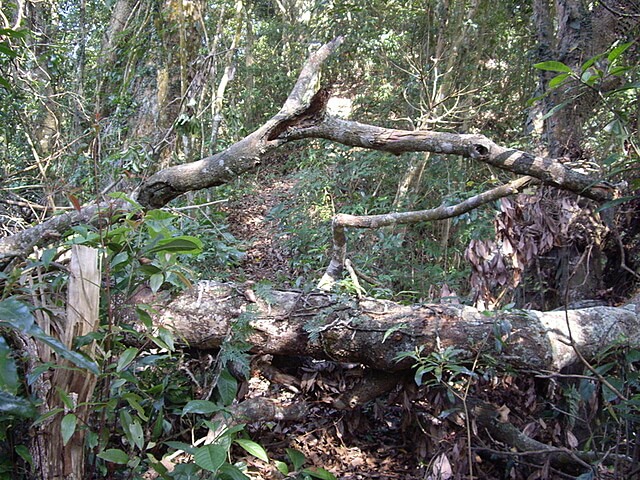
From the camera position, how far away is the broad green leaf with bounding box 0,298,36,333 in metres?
1.33

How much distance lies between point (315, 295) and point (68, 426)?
1.54 metres

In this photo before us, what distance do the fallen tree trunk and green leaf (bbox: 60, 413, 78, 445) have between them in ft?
3.38

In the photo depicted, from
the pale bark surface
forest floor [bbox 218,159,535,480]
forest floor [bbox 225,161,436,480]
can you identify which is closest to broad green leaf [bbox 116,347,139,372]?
forest floor [bbox 218,159,535,480]

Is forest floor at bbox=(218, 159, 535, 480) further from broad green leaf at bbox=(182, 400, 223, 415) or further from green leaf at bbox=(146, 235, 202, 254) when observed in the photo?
green leaf at bbox=(146, 235, 202, 254)

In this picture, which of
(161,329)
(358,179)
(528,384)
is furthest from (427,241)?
(161,329)

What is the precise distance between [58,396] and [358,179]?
19.6ft

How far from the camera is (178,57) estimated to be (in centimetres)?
518

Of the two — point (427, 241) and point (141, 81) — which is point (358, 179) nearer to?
point (427, 241)

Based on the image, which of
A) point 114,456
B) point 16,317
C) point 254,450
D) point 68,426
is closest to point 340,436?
point 254,450

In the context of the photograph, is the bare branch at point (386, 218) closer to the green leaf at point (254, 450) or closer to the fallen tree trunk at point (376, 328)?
the fallen tree trunk at point (376, 328)

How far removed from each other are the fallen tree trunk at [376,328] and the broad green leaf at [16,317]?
53.0 inches

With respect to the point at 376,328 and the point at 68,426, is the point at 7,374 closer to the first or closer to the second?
the point at 68,426

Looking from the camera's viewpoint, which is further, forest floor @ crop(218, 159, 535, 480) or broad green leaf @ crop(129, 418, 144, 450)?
forest floor @ crop(218, 159, 535, 480)

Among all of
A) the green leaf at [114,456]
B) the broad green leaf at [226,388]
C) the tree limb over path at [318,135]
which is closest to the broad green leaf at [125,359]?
the green leaf at [114,456]
